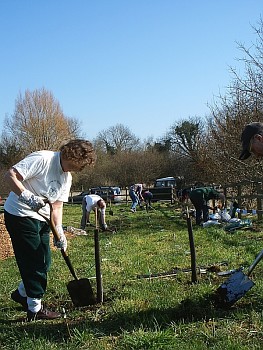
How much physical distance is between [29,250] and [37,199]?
0.55 meters

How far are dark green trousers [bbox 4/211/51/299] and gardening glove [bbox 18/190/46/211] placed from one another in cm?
27

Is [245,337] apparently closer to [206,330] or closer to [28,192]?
[206,330]

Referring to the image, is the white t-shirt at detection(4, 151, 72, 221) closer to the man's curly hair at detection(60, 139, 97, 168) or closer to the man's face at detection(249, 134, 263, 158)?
the man's curly hair at detection(60, 139, 97, 168)

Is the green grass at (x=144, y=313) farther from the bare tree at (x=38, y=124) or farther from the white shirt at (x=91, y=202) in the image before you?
the bare tree at (x=38, y=124)

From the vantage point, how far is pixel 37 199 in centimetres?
417

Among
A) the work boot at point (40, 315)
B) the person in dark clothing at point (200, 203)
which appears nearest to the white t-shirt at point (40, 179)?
the work boot at point (40, 315)

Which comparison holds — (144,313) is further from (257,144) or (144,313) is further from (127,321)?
(257,144)

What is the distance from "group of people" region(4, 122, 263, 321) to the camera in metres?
4.18

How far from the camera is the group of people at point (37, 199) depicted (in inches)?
164

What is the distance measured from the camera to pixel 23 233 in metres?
4.34

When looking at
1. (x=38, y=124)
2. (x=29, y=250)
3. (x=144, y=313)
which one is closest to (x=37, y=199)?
(x=29, y=250)

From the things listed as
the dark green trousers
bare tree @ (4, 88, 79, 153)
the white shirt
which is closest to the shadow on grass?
the dark green trousers

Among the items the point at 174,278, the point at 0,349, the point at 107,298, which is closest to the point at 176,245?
the point at 174,278

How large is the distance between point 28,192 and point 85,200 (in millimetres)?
9494
